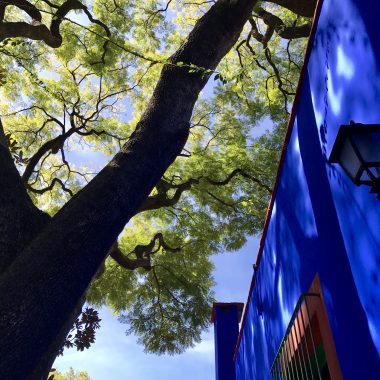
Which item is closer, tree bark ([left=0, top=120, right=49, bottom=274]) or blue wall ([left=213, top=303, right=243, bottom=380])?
tree bark ([left=0, top=120, right=49, bottom=274])

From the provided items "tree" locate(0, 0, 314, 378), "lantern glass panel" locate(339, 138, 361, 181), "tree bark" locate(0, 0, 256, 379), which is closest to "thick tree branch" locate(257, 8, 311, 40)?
"tree" locate(0, 0, 314, 378)

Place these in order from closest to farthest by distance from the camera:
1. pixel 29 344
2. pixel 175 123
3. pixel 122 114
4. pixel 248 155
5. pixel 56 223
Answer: pixel 29 344
pixel 56 223
pixel 175 123
pixel 248 155
pixel 122 114

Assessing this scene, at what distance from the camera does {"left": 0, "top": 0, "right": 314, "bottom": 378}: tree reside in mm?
4422

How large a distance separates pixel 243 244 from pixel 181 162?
111 inches

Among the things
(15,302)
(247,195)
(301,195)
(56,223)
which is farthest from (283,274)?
(247,195)

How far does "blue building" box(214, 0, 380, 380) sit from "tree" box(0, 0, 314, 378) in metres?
1.24

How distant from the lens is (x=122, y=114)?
37.0 feet

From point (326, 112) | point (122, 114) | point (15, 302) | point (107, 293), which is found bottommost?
point (15, 302)

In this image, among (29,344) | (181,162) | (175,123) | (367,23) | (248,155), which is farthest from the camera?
(181,162)

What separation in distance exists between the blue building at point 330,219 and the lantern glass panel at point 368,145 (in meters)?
0.03

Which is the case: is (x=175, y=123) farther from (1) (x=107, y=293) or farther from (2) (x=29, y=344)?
(1) (x=107, y=293)

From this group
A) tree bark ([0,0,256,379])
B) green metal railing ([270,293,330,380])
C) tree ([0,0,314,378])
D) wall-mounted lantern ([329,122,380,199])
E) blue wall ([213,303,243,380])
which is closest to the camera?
wall-mounted lantern ([329,122,380,199])

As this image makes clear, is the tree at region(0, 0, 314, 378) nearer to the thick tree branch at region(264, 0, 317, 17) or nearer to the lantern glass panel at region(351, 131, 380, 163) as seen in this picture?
the thick tree branch at region(264, 0, 317, 17)

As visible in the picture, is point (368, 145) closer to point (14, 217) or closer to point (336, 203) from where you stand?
point (336, 203)
